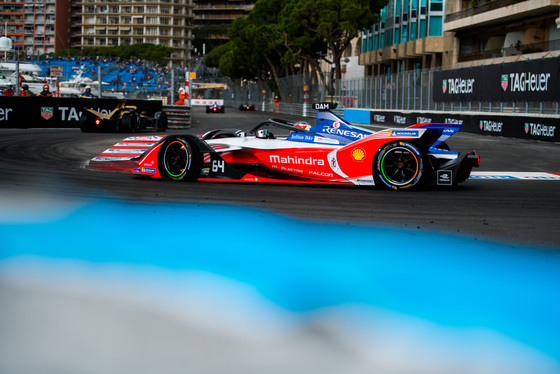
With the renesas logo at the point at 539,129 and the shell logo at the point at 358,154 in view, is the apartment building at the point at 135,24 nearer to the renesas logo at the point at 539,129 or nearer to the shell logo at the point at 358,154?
the renesas logo at the point at 539,129

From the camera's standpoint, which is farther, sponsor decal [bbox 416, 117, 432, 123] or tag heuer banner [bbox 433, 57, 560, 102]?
sponsor decal [bbox 416, 117, 432, 123]

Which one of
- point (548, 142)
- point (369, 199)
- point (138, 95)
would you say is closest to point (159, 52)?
point (138, 95)

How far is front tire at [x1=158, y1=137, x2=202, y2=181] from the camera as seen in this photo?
8.76m

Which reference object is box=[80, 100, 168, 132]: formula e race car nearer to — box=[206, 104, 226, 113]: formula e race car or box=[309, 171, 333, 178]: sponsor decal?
box=[309, 171, 333, 178]: sponsor decal

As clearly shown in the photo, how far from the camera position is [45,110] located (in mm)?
23391

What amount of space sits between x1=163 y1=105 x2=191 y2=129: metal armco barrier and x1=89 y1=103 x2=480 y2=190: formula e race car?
16.3 metres

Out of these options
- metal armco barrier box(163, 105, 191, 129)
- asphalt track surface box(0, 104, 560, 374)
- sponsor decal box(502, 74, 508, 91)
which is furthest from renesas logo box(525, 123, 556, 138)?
asphalt track surface box(0, 104, 560, 374)

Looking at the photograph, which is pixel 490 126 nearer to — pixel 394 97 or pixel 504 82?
pixel 504 82

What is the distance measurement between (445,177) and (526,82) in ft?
47.1

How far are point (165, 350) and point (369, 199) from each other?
4.69m

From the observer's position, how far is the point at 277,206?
6.94m

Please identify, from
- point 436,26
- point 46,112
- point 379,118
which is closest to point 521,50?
point 379,118

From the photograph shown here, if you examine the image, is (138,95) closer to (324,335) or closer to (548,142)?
(548,142)

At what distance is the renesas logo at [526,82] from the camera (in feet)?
66.0
